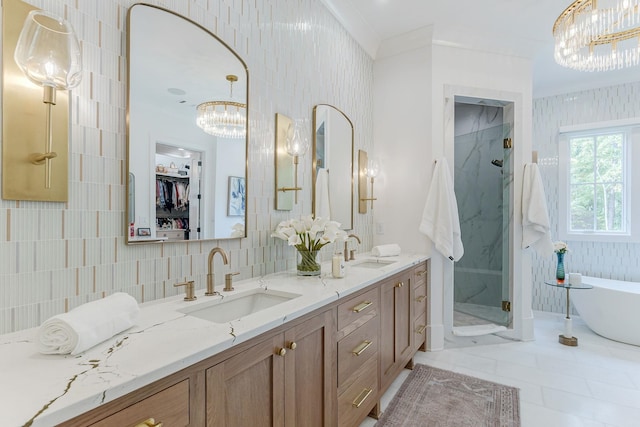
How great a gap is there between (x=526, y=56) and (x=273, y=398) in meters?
3.87

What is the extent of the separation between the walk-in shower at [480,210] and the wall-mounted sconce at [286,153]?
2.44 m

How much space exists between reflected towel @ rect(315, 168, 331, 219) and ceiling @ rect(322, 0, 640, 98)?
1.34 m

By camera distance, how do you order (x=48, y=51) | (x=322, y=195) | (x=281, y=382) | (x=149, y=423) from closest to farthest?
(x=149, y=423) → (x=48, y=51) → (x=281, y=382) → (x=322, y=195)

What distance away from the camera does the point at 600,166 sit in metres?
3.95

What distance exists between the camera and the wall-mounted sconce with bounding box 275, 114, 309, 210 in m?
2.02

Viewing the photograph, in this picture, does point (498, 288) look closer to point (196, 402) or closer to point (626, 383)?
point (626, 383)

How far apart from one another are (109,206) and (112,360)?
2.03 ft

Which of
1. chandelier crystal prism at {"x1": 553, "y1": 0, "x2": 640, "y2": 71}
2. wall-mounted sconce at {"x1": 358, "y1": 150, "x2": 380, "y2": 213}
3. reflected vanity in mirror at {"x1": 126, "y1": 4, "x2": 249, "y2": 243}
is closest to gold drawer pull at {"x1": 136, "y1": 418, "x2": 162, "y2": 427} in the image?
reflected vanity in mirror at {"x1": 126, "y1": 4, "x2": 249, "y2": 243}

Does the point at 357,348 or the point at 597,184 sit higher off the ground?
the point at 597,184

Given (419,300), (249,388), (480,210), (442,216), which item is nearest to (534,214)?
(442,216)

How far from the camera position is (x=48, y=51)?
0.92 meters

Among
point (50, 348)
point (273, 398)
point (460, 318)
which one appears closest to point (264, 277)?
point (273, 398)

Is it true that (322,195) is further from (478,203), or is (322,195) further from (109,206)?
(478,203)

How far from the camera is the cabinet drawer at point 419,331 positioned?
2.65 meters
